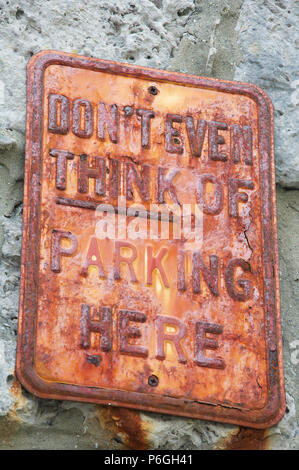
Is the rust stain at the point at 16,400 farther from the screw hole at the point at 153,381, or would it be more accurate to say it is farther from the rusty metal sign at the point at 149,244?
the screw hole at the point at 153,381

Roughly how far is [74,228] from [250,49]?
18.0 inches

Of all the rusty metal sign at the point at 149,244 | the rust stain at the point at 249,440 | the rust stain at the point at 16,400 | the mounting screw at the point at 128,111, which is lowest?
→ the rust stain at the point at 249,440

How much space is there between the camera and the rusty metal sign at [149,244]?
4.36 ft

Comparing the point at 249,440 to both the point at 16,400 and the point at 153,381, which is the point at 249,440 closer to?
the point at 153,381

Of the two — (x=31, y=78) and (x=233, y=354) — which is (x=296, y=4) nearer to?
(x=31, y=78)

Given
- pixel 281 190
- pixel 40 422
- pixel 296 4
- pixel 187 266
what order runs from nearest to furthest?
1. pixel 40 422
2. pixel 187 266
3. pixel 281 190
4. pixel 296 4

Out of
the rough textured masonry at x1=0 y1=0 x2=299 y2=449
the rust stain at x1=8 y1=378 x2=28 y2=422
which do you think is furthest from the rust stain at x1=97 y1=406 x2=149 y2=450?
the rust stain at x1=8 y1=378 x2=28 y2=422

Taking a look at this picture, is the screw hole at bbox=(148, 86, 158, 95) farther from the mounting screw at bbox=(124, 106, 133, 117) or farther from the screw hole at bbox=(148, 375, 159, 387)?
the screw hole at bbox=(148, 375, 159, 387)

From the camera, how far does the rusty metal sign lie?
133 centimetres

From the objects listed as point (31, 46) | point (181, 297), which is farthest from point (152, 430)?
point (31, 46)

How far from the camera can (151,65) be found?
153 cm

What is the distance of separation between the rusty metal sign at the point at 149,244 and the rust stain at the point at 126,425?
0.02 metres

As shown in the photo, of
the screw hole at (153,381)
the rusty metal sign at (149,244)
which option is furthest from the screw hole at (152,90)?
the screw hole at (153,381)

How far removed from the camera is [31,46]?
147cm
